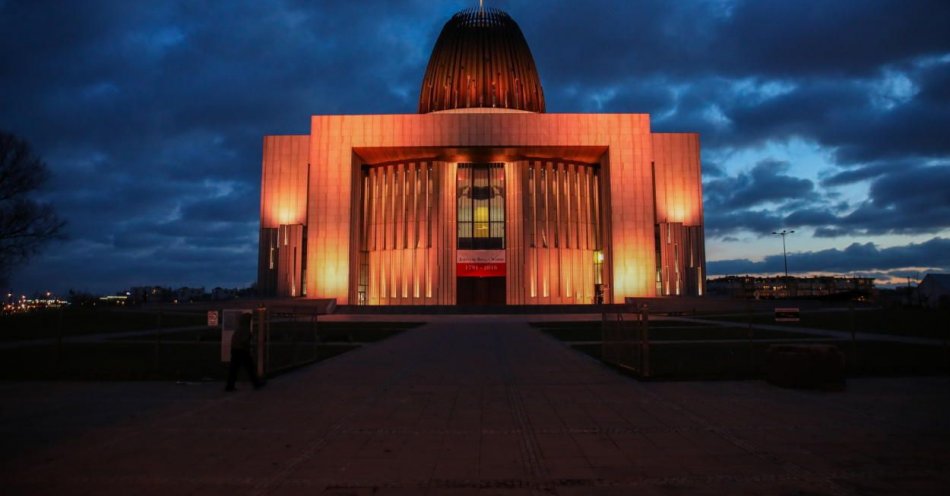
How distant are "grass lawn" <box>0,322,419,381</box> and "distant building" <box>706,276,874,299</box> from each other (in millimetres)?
69818

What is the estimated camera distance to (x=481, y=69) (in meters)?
64.0

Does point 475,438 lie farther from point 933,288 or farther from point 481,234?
point 933,288

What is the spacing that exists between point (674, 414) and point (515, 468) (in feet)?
12.3

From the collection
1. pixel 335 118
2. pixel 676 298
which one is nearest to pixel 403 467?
pixel 676 298

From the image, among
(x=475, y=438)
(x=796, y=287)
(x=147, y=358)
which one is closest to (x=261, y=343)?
(x=147, y=358)

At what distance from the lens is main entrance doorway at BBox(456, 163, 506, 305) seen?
5534 cm

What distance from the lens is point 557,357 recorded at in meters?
16.7

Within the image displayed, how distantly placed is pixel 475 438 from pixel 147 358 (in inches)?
519

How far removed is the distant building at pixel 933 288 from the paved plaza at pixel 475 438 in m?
59.0

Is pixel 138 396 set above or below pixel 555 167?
below

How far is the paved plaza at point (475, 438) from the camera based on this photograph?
5.61 metres

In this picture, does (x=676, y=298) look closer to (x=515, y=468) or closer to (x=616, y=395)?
(x=616, y=395)

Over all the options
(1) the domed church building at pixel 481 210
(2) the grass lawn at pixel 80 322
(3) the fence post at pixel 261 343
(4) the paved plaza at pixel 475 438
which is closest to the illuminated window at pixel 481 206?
(1) the domed church building at pixel 481 210

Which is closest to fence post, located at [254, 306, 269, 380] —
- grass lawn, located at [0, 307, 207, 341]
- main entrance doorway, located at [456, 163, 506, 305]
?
grass lawn, located at [0, 307, 207, 341]
